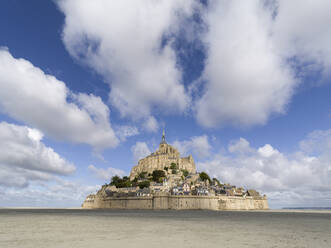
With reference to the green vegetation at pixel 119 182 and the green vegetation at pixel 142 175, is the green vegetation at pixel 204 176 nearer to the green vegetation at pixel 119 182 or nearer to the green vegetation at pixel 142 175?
the green vegetation at pixel 142 175

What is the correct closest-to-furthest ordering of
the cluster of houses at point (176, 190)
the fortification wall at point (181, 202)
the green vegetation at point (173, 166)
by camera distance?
the fortification wall at point (181, 202), the cluster of houses at point (176, 190), the green vegetation at point (173, 166)

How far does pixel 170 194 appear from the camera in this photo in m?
74.1

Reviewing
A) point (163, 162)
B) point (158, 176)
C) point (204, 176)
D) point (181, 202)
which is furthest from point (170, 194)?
point (163, 162)

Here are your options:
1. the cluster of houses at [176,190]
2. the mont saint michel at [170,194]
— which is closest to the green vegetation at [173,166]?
the mont saint michel at [170,194]

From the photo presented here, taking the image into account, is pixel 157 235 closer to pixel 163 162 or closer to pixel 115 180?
pixel 115 180

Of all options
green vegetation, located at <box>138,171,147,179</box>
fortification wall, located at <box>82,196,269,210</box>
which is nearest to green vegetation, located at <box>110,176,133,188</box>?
green vegetation, located at <box>138,171,147,179</box>

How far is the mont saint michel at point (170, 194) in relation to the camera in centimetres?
7135

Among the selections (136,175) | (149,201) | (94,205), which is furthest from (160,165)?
(149,201)

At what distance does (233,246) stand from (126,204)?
228 feet

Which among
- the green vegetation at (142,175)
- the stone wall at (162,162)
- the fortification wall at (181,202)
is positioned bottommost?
the fortification wall at (181,202)

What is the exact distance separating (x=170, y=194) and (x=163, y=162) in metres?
42.8

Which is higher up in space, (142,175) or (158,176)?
(142,175)

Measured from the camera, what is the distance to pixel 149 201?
73188 millimetres

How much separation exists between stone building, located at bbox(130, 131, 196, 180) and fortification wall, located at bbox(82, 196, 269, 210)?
33406 mm
